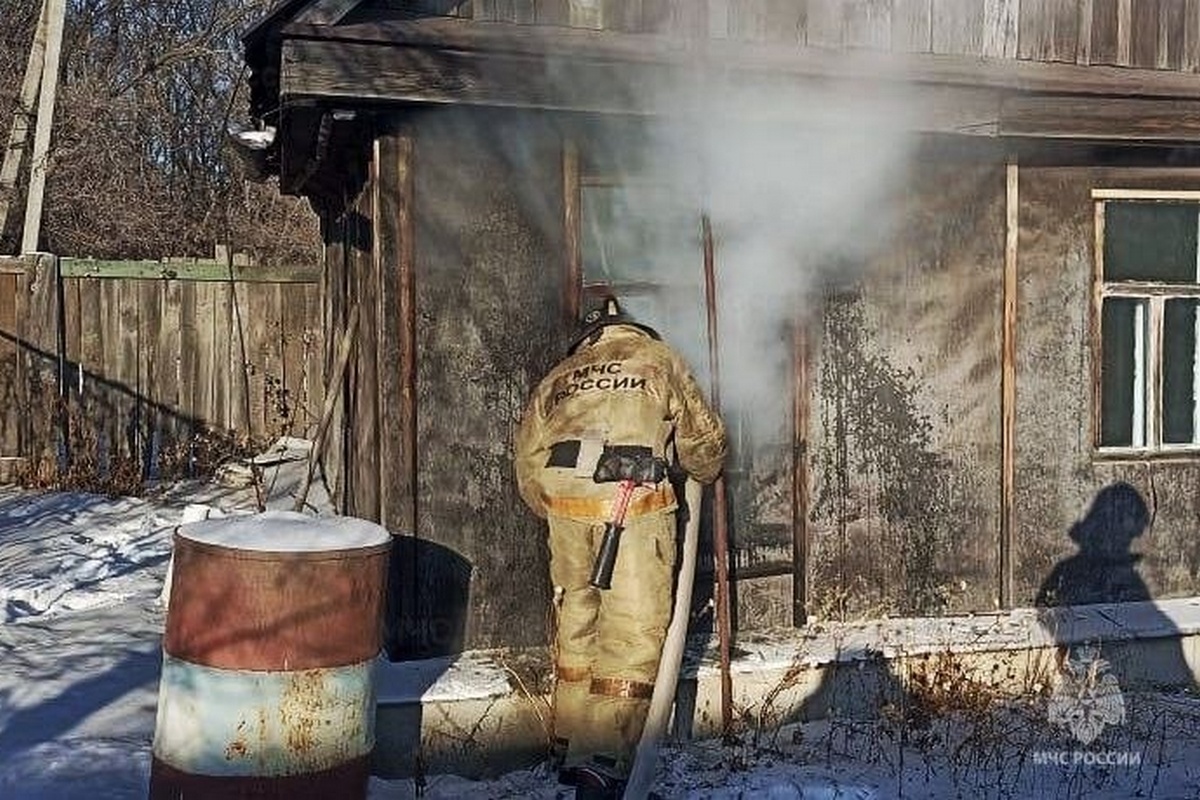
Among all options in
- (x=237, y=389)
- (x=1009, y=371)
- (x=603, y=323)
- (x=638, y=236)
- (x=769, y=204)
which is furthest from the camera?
(x=237, y=389)

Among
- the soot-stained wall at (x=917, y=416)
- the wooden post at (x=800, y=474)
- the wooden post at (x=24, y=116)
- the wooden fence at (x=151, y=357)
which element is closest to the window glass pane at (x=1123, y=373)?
the soot-stained wall at (x=917, y=416)

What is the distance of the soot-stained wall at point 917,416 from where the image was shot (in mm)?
6660

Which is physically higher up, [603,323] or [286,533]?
[603,323]

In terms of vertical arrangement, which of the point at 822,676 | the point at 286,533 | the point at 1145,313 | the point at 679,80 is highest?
the point at 679,80

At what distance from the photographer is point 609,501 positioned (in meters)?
5.20

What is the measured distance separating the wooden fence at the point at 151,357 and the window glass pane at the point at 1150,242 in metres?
7.58

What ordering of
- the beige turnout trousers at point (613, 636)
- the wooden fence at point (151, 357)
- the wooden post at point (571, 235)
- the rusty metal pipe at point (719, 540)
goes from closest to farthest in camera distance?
the beige turnout trousers at point (613, 636), the rusty metal pipe at point (719, 540), the wooden post at point (571, 235), the wooden fence at point (151, 357)

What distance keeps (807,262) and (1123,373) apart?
7.00 feet

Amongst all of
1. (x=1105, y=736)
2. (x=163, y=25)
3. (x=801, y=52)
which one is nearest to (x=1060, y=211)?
(x=801, y=52)

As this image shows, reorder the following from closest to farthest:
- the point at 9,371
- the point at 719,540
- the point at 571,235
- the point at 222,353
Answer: the point at 719,540
the point at 571,235
the point at 9,371
the point at 222,353

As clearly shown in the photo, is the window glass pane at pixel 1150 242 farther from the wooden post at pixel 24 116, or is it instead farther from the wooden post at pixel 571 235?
the wooden post at pixel 24 116

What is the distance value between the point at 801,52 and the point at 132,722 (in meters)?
4.56

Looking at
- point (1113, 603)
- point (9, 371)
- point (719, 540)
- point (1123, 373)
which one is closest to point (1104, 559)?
point (1113, 603)

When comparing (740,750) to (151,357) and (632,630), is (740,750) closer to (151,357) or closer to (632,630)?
(632,630)
